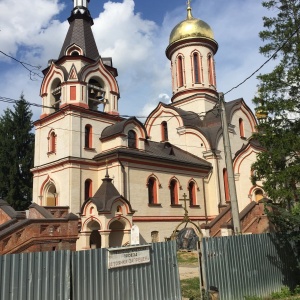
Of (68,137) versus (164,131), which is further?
(164,131)

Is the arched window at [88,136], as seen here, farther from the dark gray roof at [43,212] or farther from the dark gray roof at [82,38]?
the dark gray roof at [43,212]

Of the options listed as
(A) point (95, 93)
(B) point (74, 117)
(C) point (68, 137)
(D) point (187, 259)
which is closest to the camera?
(D) point (187, 259)

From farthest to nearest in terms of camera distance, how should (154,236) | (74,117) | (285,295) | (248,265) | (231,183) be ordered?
(154,236), (74,117), (231,183), (285,295), (248,265)

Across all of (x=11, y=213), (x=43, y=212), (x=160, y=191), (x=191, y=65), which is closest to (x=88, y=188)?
(x=43, y=212)

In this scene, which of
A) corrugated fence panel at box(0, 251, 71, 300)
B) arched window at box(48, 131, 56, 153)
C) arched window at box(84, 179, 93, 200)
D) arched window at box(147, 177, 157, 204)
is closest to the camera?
corrugated fence panel at box(0, 251, 71, 300)

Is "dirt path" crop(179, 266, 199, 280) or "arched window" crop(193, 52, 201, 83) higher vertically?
"arched window" crop(193, 52, 201, 83)

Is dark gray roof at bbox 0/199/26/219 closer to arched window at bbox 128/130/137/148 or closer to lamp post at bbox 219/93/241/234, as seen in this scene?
arched window at bbox 128/130/137/148

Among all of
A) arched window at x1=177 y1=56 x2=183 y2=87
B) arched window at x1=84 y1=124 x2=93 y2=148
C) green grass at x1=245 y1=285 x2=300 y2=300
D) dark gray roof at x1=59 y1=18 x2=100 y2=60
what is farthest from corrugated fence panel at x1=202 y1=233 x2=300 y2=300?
arched window at x1=177 y1=56 x2=183 y2=87

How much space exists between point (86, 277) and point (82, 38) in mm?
17316

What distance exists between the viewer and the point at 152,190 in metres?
19.6

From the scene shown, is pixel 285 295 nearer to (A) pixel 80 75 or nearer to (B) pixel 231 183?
(B) pixel 231 183

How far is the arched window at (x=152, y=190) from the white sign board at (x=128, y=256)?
12033 mm

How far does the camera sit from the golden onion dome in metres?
27.6

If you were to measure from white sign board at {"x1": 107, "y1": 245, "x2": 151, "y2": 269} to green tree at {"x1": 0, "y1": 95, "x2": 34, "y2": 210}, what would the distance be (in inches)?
863
